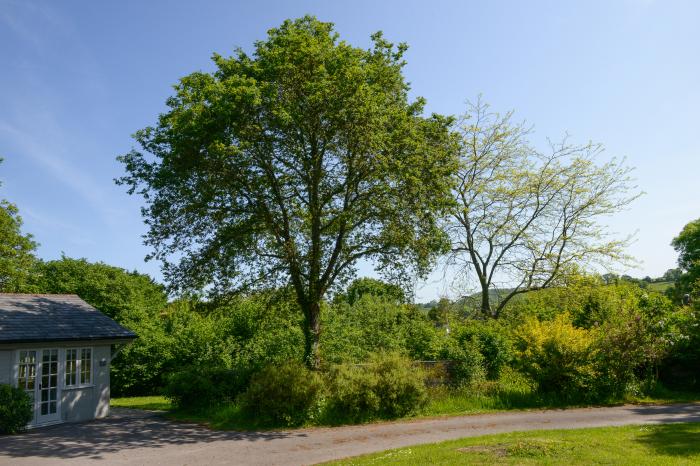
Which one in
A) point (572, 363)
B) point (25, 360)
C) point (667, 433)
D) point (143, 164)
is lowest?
point (667, 433)

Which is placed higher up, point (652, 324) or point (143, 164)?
point (143, 164)

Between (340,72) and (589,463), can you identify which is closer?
(589,463)

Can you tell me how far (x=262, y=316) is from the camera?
20344mm

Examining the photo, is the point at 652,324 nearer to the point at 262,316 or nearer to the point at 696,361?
the point at 696,361

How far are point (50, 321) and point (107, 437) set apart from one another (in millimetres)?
5935

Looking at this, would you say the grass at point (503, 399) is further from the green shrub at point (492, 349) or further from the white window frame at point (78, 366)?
the white window frame at point (78, 366)

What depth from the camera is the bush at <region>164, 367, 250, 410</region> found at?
57.5 feet

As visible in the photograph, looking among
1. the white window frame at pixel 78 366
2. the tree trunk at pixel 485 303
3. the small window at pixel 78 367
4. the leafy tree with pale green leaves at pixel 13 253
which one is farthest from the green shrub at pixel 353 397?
the leafy tree with pale green leaves at pixel 13 253

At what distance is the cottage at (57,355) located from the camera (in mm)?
15930

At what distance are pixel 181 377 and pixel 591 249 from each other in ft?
72.9

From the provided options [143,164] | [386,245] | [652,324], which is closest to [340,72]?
[386,245]

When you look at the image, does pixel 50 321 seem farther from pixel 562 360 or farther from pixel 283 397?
pixel 562 360

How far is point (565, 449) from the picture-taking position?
10.1 m

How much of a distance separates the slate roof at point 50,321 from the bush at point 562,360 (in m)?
15.0
